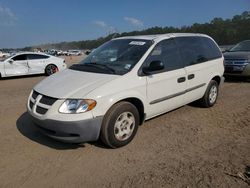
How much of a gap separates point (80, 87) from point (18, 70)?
404 inches

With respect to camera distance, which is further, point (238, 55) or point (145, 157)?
point (238, 55)

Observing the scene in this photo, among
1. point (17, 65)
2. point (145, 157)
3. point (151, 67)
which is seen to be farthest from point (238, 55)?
point (17, 65)

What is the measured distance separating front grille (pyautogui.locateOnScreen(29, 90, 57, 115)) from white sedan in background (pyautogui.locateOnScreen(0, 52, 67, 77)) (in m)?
9.54

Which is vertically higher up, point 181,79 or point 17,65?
point 181,79

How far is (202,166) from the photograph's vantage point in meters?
3.58

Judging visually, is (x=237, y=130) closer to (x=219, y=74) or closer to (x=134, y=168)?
(x=219, y=74)

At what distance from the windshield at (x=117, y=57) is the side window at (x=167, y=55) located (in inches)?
6.9

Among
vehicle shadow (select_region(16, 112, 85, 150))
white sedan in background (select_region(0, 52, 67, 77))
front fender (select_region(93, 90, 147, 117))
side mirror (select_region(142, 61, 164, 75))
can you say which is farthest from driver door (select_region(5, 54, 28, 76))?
front fender (select_region(93, 90, 147, 117))

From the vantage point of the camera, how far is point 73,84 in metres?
4.08

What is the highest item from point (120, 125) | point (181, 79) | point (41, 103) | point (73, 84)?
Result: point (73, 84)

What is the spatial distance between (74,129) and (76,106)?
323mm

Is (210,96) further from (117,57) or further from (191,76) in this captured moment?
(117,57)

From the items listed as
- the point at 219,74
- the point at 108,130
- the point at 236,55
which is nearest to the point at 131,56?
the point at 108,130

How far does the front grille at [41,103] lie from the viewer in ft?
12.7
